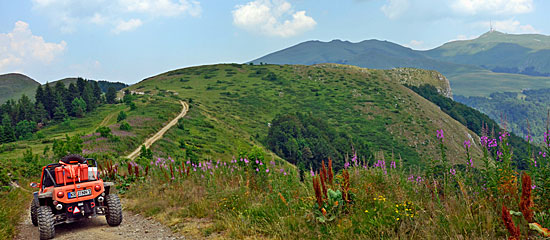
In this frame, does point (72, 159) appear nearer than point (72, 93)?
Yes

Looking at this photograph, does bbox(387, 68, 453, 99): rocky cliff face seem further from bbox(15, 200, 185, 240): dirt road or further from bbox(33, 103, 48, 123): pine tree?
bbox(15, 200, 185, 240): dirt road

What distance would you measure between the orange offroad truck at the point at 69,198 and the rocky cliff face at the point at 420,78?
167421 millimetres

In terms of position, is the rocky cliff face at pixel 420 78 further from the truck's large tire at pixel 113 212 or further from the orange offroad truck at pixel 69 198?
the orange offroad truck at pixel 69 198

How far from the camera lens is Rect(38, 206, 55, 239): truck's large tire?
291 inches

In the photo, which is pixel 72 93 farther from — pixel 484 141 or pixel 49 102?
pixel 484 141

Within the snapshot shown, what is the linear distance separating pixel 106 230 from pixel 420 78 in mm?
185499

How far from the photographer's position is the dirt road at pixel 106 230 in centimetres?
736

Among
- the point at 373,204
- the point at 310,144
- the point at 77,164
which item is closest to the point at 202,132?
the point at 310,144

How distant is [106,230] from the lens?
8.09 m

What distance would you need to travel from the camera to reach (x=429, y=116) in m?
107

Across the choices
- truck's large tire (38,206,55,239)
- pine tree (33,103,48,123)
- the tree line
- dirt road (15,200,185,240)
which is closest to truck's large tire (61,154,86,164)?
truck's large tire (38,206,55,239)

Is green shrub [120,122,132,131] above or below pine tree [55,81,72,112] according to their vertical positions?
below

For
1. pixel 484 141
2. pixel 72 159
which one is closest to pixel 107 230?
pixel 72 159

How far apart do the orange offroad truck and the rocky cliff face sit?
16742cm
